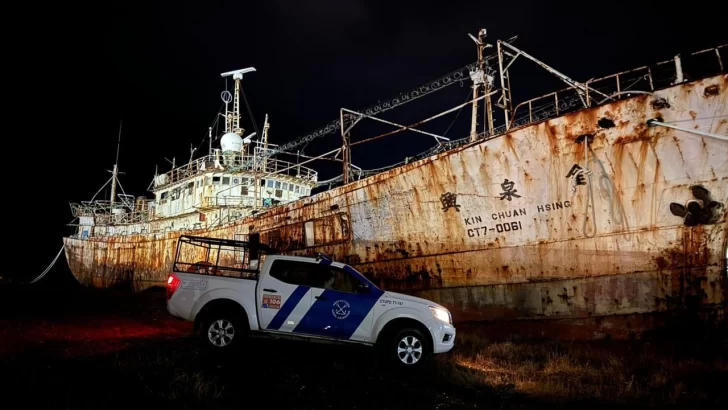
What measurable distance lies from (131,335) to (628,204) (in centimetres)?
1071

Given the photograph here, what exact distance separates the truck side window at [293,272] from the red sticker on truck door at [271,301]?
0.99ft

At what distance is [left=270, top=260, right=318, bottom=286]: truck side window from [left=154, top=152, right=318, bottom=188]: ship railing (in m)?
14.6

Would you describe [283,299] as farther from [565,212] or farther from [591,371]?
[565,212]

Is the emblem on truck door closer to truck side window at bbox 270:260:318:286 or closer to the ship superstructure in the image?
truck side window at bbox 270:260:318:286

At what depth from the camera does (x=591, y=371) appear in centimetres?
667

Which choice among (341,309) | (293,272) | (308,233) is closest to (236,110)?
(308,233)

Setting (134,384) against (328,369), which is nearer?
(134,384)

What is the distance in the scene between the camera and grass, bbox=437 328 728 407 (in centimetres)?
563

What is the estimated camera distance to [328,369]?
596 centimetres

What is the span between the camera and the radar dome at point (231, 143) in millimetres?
25188

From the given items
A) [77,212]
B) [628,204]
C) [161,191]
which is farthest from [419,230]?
[77,212]

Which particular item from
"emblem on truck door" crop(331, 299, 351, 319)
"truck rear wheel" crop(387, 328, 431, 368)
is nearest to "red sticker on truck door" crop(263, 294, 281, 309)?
"emblem on truck door" crop(331, 299, 351, 319)

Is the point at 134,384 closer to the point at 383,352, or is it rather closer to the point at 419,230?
the point at 383,352

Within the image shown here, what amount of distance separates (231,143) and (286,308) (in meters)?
20.7
